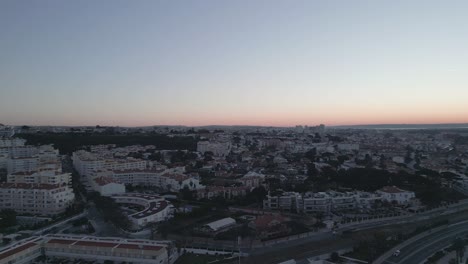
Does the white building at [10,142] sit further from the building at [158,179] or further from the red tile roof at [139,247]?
the red tile roof at [139,247]

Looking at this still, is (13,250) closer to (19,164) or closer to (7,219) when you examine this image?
(7,219)

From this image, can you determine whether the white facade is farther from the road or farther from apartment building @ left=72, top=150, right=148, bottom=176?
the road

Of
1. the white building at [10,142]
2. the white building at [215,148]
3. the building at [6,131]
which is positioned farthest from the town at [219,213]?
the building at [6,131]

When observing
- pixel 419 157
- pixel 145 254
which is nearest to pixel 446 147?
pixel 419 157

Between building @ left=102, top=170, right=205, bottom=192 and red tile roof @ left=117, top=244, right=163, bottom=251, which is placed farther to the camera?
building @ left=102, top=170, right=205, bottom=192

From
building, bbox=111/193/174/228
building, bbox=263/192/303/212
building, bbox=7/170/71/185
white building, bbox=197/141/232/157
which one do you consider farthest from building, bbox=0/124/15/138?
building, bbox=263/192/303/212

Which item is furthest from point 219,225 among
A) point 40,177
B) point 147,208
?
point 40,177

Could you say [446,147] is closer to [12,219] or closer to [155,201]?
[155,201]
